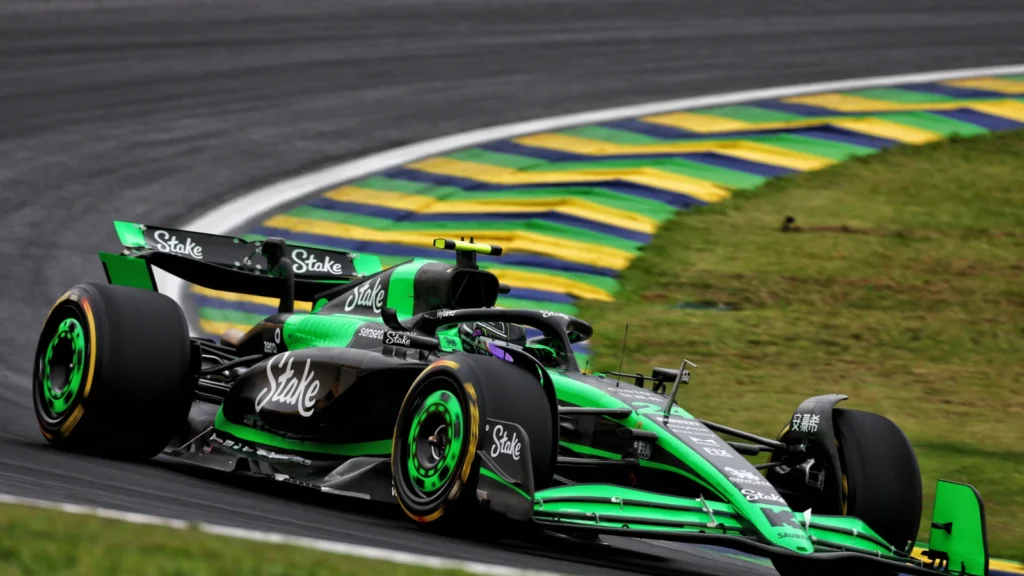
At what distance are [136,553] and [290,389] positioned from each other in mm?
→ 3828

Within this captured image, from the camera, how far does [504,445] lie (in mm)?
7371

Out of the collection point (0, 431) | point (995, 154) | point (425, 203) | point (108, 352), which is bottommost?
point (0, 431)

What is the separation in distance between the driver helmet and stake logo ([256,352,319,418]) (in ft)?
2.81

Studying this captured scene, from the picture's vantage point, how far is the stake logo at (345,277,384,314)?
9.64 meters

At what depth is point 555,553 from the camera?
7.91 metres

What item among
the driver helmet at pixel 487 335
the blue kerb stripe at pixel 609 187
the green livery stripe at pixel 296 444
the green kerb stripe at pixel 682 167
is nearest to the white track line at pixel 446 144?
the blue kerb stripe at pixel 609 187

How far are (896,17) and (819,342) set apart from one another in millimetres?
13923

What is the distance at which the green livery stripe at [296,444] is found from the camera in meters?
8.54

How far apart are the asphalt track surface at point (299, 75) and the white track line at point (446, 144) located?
0.95 ft

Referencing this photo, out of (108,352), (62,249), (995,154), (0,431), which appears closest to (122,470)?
(108,352)

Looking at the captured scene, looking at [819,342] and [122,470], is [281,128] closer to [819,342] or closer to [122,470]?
[819,342]

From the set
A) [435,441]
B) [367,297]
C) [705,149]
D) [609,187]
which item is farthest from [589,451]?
[705,149]

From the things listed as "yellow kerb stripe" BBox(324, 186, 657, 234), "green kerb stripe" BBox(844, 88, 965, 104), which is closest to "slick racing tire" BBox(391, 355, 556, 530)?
"yellow kerb stripe" BBox(324, 186, 657, 234)

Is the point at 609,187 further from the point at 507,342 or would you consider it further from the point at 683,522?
the point at 683,522
